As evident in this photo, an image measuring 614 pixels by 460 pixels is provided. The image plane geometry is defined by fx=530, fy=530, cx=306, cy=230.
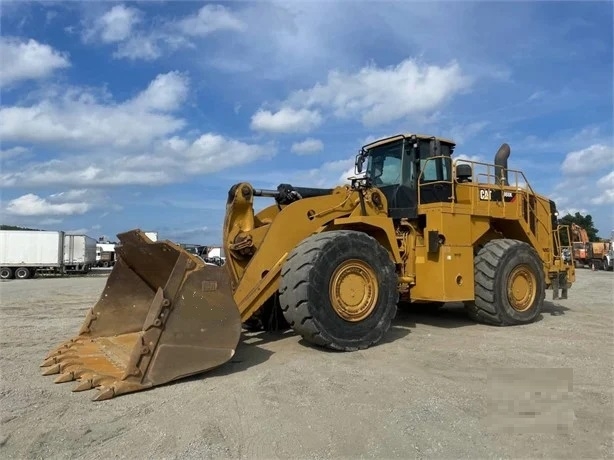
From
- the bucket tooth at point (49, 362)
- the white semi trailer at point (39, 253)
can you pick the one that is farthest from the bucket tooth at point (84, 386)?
the white semi trailer at point (39, 253)

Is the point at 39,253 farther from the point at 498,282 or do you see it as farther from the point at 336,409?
the point at 336,409

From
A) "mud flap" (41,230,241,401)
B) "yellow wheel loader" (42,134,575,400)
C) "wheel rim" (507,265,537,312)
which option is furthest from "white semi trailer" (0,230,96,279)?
"wheel rim" (507,265,537,312)

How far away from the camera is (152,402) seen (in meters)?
4.67

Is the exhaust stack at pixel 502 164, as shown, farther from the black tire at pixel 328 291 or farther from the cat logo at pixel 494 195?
the black tire at pixel 328 291

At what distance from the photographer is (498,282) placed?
885 centimetres

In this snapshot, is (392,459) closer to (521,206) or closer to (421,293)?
(421,293)

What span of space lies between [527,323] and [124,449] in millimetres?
7517

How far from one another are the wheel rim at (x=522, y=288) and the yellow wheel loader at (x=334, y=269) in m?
0.03

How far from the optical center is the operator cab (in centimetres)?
894

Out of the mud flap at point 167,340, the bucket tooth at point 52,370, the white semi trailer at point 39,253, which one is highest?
the white semi trailer at point 39,253

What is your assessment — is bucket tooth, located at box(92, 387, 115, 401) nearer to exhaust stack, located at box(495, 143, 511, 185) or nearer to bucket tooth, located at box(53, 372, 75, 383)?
bucket tooth, located at box(53, 372, 75, 383)

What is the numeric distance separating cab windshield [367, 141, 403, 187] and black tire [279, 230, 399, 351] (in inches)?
96.1

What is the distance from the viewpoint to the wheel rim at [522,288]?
361 inches

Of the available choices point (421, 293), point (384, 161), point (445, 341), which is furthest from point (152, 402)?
point (384, 161)
